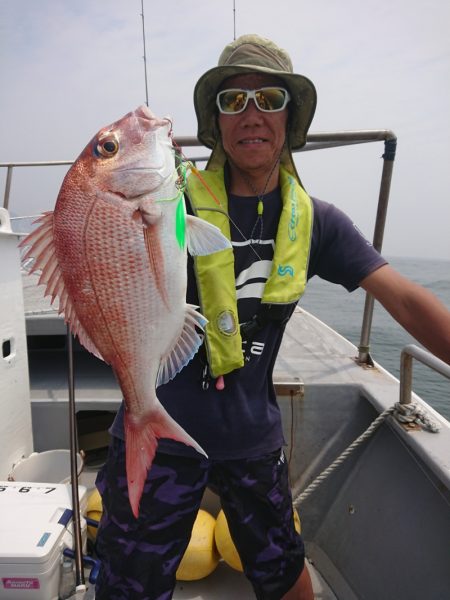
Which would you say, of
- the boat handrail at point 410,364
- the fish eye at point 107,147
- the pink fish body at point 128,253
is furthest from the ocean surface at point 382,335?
the fish eye at point 107,147

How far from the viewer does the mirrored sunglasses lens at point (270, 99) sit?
1824 mm

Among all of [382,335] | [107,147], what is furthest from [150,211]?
[382,335]

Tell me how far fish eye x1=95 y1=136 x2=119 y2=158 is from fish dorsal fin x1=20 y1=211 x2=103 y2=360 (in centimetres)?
27

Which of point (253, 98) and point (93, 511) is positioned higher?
point (253, 98)

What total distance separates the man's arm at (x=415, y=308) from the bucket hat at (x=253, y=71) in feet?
2.79

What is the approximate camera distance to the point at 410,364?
245 cm

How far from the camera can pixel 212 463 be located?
6.01ft

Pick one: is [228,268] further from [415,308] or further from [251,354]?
[415,308]

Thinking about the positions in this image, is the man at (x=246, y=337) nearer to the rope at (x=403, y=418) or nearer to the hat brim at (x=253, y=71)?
the hat brim at (x=253, y=71)

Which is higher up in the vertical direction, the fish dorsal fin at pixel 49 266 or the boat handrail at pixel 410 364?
the fish dorsal fin at pixel 49 266

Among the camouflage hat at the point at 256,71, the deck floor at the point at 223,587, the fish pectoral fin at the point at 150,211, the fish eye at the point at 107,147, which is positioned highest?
the camouflage hat at the point at 256,71

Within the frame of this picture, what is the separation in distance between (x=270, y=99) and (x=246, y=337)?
3.42 feet

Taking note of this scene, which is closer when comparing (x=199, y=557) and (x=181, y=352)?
(x=181, y=352)

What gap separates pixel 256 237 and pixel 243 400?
724 millimetres
